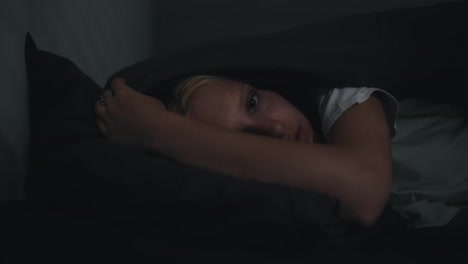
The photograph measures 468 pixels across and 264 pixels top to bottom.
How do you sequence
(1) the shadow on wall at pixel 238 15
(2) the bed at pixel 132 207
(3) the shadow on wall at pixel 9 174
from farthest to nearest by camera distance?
(1) the shadow on wall at pixel 238 15 → (3) the shadow on wall at pixel 9 174 → (2) the bed at pixel 132 207

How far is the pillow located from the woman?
3cm

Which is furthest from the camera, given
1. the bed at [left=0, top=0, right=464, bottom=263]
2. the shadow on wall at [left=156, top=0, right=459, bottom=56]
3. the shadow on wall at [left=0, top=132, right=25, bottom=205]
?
the shadow on wall at [left=156, top=0, right=459, bottom=56]

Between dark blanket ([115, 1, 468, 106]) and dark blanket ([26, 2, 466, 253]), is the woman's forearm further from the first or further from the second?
dark blanket ([115, 1, 468, 106])

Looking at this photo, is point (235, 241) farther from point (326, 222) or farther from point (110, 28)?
point (110, 28)

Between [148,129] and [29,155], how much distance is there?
204 millimetres

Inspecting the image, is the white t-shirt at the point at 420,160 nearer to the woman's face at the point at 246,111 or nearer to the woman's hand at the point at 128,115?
the woman's face at the point at 246,111

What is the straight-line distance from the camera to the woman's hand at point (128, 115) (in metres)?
0.73

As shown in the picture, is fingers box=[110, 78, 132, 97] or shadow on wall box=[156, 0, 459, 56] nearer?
fingers box=[110, 78, 132, 97]

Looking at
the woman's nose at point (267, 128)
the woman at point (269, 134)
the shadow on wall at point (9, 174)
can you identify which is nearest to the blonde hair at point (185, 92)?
the woman at point (269, 134)

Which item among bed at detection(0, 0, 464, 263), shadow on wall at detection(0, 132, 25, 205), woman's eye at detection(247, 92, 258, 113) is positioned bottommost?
shadow on wall at detection(0, 132, 25, 205)

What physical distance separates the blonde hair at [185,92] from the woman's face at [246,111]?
0.04 feet

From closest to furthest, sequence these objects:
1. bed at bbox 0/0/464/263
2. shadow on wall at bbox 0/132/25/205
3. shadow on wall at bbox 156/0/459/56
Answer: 1. bed at bbox 0/0/464/263
2. shadow on wall at bbox 0/132/25/205
3. shadow on wall at bbox 156/0/459/56

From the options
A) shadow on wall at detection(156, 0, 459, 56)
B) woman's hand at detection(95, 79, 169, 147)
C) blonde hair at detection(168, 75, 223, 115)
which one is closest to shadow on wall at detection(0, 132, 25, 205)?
woman's hand at detection(95, 79, 169, 147)

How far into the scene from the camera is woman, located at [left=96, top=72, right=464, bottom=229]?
62cm
